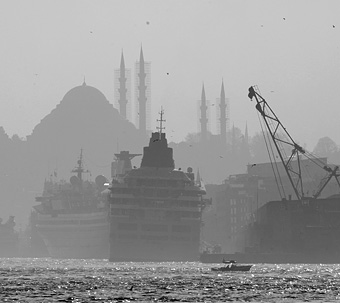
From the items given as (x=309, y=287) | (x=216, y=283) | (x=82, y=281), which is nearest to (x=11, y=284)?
(x=82, y=281)

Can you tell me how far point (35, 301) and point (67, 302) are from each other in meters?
2.74

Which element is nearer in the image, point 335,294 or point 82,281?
point 335,294

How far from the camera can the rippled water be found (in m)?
141

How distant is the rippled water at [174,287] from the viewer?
462 feet

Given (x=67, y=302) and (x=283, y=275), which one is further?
(x=283, y=275)

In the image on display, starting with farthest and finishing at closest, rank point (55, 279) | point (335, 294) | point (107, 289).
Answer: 1. point (55, 279)
2. point (107, 289)
3. point (335, 294)

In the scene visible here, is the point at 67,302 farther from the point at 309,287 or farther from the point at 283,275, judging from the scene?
the point at 283,275

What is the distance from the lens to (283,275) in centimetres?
18788

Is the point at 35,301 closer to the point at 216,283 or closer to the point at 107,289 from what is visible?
the point at 107,289

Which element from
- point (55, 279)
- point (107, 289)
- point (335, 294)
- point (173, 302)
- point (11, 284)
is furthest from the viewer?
point (55, 279)

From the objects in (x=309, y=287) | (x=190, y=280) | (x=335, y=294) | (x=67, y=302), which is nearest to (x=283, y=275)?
(x=190, y=280)

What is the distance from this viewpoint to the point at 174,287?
522 ft

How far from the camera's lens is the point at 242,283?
168m

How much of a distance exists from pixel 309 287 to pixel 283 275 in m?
30.3
